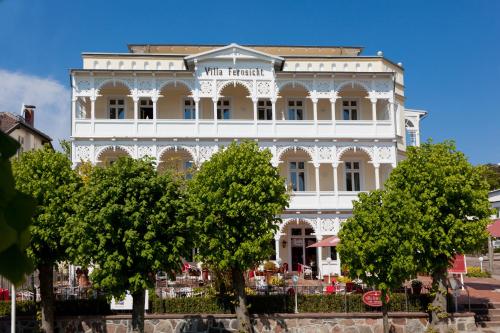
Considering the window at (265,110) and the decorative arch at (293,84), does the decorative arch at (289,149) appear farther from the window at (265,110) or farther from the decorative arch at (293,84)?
the decorative arch at (293,84)

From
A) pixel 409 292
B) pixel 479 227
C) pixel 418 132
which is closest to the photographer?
pixel 479 227

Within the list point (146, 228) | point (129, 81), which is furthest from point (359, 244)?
point (129, 81)

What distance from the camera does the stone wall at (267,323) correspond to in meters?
23.3

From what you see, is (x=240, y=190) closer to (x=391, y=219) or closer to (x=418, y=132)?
(x=391, y=219)

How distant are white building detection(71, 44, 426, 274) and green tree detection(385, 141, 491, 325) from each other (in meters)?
11.3

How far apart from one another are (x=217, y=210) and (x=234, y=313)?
4465mm

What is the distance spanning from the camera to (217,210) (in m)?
22.8

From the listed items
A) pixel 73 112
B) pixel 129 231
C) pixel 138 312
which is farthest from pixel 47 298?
pixel 73 112

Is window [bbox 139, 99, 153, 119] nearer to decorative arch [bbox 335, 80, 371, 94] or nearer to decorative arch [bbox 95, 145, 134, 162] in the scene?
decorative arch [bbox 95, 145, 134, 162]

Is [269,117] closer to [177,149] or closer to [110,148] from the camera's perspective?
[177,149]

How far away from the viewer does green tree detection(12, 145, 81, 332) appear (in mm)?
21844

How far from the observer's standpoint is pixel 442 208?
23.9 meters

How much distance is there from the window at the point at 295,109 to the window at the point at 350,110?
2.82 meters

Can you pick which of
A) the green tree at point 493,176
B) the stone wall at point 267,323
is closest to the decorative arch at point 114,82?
the stone wall at point 267,323
